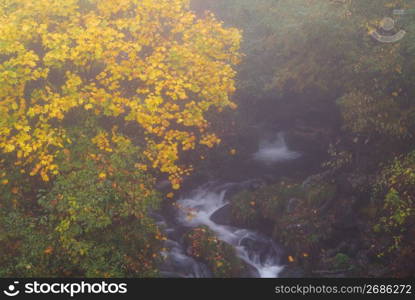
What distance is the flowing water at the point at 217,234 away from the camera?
13.2 meters

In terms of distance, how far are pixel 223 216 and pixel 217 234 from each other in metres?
1.15

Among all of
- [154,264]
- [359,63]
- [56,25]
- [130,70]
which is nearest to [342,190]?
[359,63]

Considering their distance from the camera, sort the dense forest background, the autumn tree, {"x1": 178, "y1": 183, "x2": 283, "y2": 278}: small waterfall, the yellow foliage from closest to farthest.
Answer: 1. the autumn tree
2. the dense forest background
3. the yellow foliage
4. {"x1": 178, "y1": 183, "x2": 283, "y2": 278}: small waterfall

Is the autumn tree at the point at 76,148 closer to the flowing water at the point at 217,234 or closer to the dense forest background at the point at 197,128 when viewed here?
the dense forest background at the point at 197,128

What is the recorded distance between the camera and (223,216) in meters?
16.0

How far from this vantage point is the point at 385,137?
14797 mm

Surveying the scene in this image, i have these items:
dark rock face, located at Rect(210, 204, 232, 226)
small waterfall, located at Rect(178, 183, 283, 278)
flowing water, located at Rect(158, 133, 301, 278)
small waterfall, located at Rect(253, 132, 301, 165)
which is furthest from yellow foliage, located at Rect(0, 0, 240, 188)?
small waterfall, located at Rect(253, 132, 301, 165)

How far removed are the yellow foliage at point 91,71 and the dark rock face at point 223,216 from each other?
435 cm

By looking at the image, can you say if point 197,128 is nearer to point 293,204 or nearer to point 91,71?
point 293,204

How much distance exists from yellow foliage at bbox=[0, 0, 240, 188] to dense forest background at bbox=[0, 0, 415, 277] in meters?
0.06

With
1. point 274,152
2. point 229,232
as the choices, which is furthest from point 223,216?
point 274,152

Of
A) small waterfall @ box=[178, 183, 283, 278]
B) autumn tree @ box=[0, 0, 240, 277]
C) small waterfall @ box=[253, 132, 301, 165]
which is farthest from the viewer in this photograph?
small waterfall @ box=[253, 132, 301, 165]

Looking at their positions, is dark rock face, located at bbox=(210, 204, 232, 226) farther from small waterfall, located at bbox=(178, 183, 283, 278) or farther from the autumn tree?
the autumn tree

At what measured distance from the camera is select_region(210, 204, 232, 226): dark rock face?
51.9 feet
